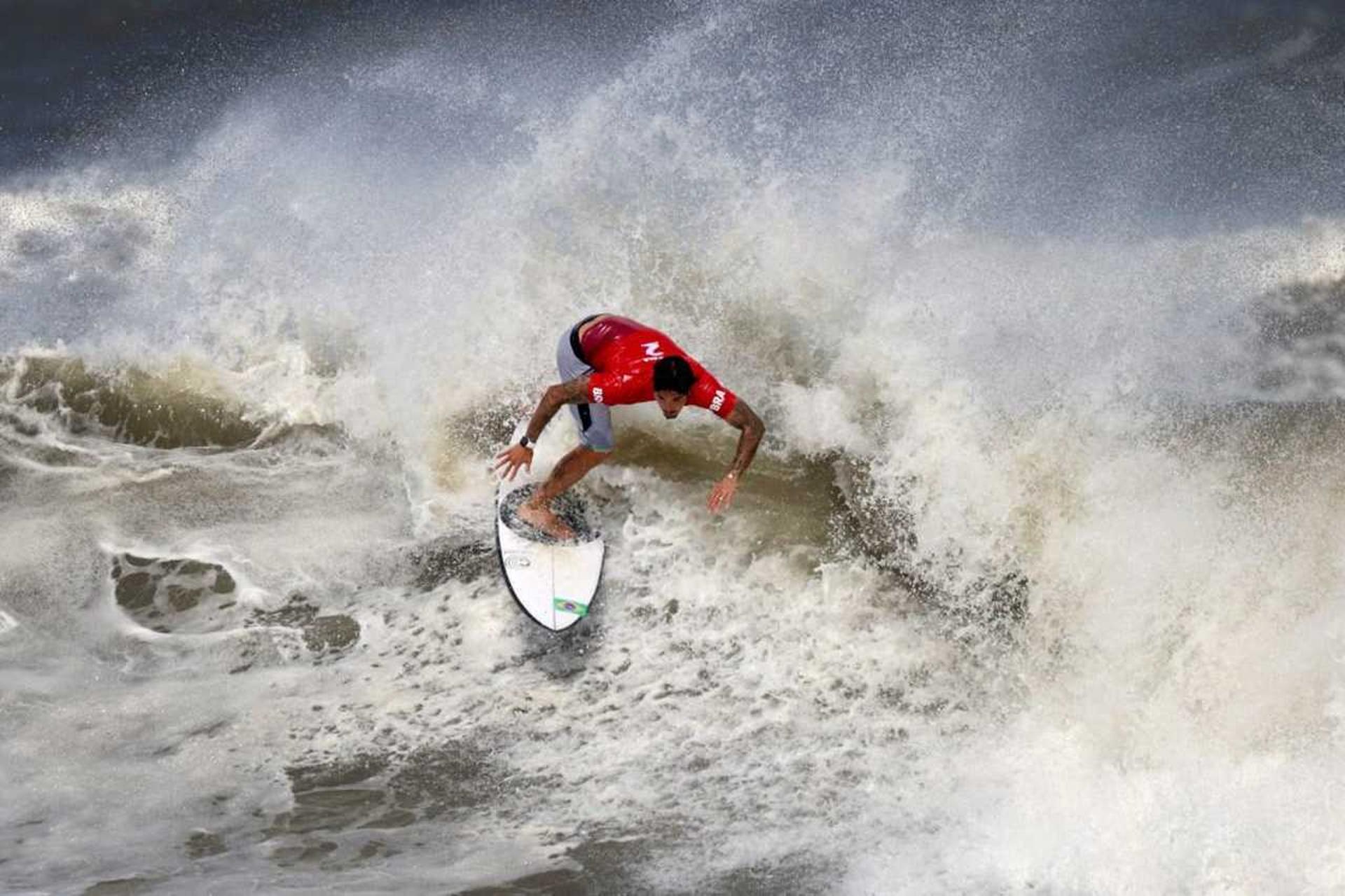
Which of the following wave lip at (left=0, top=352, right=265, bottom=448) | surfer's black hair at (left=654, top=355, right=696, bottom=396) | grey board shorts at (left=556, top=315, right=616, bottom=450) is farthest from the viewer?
wave lip at (left=0, top=352, right=265, bottom=448)

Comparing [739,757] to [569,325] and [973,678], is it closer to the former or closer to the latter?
[973,678]

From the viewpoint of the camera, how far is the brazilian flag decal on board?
6.85 metres

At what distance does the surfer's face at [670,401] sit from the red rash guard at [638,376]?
0.11 m

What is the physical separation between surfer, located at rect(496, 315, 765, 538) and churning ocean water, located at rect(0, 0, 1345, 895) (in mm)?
904

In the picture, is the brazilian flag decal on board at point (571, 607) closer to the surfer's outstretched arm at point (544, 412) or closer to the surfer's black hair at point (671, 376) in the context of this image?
the surfer's outstretched arm at point (544, 412)

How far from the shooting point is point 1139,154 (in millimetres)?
8148

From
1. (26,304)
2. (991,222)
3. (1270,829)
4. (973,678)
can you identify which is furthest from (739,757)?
(26,304)

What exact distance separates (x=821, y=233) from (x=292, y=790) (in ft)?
16.5

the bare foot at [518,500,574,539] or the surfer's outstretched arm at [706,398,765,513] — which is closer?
the surfer's outstretched arm at [706,398,765,513]

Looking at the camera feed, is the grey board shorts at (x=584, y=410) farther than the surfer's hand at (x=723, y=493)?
Yes

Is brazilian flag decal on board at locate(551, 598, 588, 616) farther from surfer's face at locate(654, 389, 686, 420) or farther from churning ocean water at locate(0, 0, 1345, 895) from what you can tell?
surfer's face at locate(654, 389, 686, 420)

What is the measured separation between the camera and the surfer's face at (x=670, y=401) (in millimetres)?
5895

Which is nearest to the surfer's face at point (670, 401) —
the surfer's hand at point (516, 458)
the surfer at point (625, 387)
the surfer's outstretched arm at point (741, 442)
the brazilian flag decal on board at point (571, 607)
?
the surfer at point (625, 387)

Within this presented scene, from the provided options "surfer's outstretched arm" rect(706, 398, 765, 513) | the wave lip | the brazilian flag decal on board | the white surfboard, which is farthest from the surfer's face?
the wave lip
